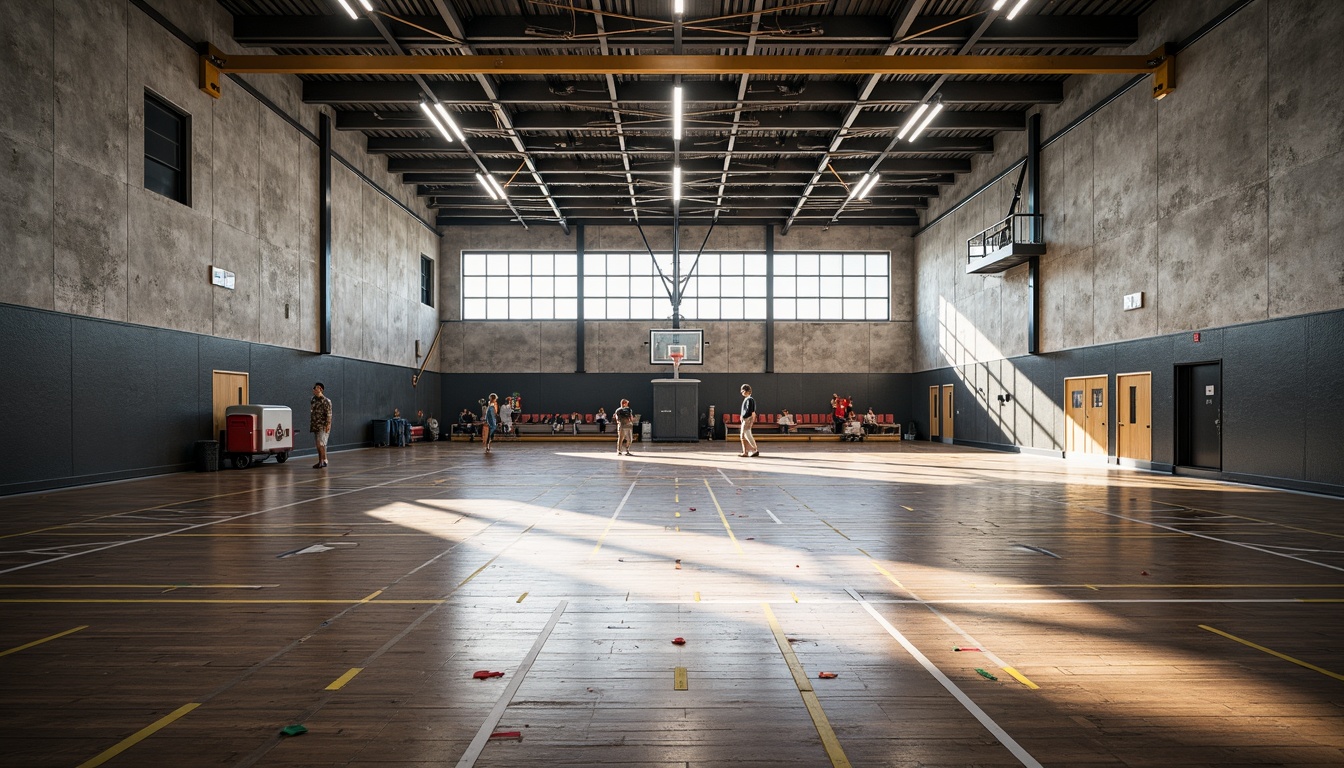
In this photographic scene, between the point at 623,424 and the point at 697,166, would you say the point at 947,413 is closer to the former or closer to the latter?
the point at 697,166

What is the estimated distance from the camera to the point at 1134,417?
17531 millimetres

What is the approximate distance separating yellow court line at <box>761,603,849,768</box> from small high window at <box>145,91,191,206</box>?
51.9 feet

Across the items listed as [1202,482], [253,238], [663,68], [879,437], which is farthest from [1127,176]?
[253,238]

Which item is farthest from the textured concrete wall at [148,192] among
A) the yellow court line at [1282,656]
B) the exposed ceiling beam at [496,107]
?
the yellow court line at [1282,656]

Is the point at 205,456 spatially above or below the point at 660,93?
below

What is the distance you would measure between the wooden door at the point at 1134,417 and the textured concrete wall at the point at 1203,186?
111 cm

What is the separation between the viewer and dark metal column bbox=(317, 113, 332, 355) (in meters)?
21.1

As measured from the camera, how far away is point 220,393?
16750 mm

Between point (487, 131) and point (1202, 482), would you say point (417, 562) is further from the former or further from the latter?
point (487, 131)

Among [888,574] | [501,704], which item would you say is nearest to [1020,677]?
[888,574]

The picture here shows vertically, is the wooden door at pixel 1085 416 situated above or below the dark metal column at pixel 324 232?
below

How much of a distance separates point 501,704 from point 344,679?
0.98 m

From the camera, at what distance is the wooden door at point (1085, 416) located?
741 inches

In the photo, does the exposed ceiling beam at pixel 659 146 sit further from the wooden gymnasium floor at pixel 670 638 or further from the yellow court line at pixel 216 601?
the yellow court line at pixel 216 601
